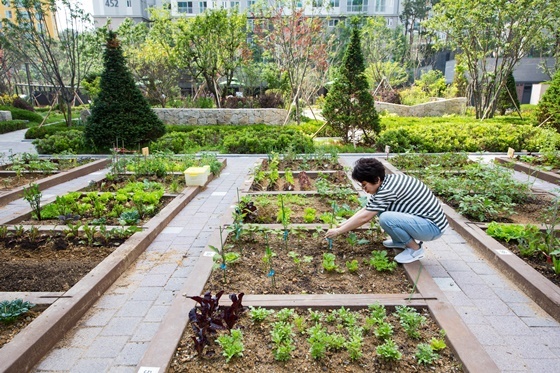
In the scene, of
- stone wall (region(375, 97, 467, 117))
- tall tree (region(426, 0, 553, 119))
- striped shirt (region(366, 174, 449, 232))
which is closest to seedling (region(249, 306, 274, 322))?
striped shirt (region(366, 174, 449, 232))

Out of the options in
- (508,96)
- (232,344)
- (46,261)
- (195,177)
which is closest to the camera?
(232,344)

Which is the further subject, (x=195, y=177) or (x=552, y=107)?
(x=552, y=107)

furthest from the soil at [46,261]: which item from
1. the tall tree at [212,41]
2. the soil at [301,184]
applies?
the tall tree at [212,41]

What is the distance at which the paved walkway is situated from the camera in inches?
102

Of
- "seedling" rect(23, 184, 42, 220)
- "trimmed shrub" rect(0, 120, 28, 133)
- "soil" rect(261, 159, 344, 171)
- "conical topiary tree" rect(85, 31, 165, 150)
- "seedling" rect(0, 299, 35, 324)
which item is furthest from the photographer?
"trimmed shrub" rect(0, 120, 28, 133)

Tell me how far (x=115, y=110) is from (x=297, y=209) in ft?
22.8

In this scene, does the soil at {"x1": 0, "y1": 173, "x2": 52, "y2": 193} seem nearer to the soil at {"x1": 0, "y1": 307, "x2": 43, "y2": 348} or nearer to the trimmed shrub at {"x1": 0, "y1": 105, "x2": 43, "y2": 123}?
the soil at {"x1": 0, "y1": 307, "x2": 43, "y2": 348}

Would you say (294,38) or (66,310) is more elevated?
(294,38)

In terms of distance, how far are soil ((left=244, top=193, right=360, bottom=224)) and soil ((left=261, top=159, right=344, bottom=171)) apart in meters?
1.81

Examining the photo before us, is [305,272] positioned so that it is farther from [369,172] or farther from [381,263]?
[369,172]

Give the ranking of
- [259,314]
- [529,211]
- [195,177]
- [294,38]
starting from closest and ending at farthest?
[259,314] < [529,211] < [195,177] < [294,38]

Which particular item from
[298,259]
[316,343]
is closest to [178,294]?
[298,259]

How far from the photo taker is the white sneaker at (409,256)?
368 centimetres

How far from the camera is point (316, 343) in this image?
2365 millimetres
